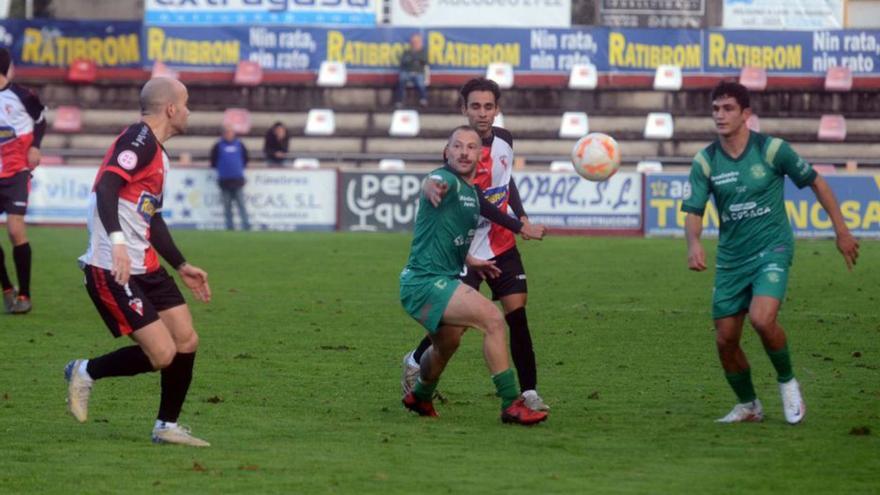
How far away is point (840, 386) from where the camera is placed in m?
11.2

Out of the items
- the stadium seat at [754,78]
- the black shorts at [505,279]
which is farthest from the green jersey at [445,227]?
the stadium seat at [754,78]

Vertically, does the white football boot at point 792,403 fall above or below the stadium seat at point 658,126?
below

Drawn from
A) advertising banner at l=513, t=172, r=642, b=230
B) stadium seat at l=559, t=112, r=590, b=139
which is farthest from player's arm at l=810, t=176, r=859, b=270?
stadium seat at l=559, t=112, r=590, b=139

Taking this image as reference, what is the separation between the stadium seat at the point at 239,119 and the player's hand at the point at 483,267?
79.9 feet

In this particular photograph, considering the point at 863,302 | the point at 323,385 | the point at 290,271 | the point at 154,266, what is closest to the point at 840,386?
the point at 323,385

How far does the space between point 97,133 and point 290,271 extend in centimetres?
1411

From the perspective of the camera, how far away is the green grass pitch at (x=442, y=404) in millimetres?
7793

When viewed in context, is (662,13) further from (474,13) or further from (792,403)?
(792,403)

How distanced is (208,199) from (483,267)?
20.2 m

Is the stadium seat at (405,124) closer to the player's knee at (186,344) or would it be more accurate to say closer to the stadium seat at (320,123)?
the stadium seat at (320,123)

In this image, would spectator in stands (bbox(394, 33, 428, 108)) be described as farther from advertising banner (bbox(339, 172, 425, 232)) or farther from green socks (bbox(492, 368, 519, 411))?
green socks (bbox(492, 368, 519, 411))

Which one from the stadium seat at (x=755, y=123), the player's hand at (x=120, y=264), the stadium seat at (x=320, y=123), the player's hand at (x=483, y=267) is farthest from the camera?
the stadium seat at (x=320, y=123)

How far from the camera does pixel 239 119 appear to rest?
34.1 m

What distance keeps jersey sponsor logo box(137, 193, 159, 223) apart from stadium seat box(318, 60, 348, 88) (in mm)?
25628
